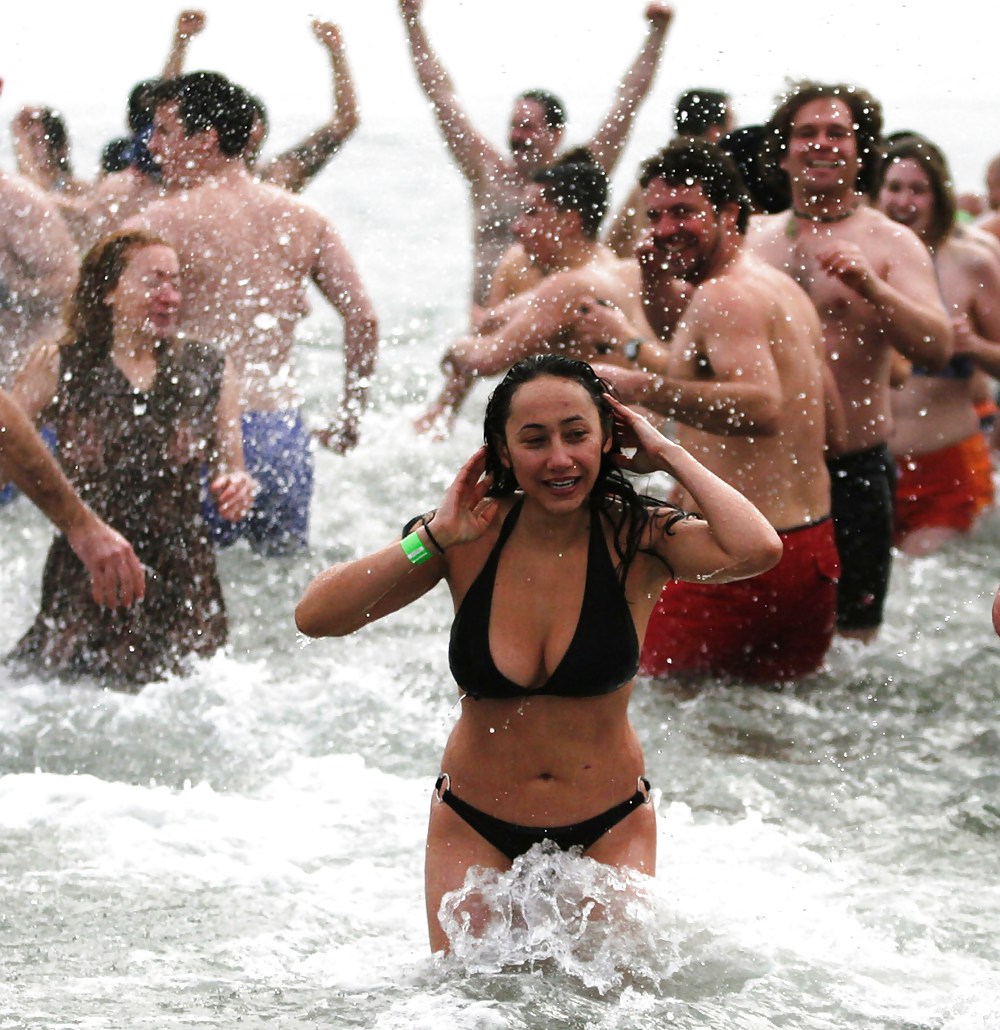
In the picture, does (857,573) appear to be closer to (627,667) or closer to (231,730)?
(231,730)

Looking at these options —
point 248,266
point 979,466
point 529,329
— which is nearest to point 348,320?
point 248,266

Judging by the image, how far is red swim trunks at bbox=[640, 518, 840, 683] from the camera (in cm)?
547

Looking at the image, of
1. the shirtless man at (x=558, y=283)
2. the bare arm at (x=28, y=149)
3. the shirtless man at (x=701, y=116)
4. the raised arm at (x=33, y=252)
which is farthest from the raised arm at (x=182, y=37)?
the shirtless man at (x=558, y=283)

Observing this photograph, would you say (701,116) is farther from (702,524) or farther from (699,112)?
(702,524)

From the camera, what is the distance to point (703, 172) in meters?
5.32

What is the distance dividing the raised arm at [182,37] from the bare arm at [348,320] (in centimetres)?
176

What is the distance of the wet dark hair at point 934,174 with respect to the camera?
700 centimetres

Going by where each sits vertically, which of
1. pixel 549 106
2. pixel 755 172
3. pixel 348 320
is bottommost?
pixel 348 320

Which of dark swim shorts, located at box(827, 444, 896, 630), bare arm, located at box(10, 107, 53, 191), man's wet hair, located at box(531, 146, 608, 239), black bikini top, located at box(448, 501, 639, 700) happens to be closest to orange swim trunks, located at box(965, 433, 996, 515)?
dark swim shorts, located at box(827, 444, 896, 630)

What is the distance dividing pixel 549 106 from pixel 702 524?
4.77 metres

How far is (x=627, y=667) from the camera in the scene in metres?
3.33

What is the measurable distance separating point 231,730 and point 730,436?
1.79 meters

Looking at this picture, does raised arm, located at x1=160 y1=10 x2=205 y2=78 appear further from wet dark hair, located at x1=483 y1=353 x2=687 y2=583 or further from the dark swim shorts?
wet dark hair, located at x1=483 y1=353 x2=687 y2=583

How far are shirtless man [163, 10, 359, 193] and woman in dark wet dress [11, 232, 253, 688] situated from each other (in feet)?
6.47
